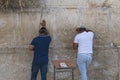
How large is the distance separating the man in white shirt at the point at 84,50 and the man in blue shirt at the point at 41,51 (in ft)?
2.49

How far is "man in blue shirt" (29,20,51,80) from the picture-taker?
10258 millimetres

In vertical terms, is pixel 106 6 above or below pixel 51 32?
above

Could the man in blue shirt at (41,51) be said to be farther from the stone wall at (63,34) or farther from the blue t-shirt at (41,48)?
the stone wall at (63,34)

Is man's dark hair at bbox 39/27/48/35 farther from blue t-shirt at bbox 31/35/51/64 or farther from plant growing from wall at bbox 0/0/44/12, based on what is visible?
plant growing from wall at bbox 0/0/44/12

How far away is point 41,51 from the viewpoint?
10.3 meters

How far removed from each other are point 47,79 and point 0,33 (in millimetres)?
1700

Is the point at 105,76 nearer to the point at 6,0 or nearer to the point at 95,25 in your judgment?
the point at 95,25

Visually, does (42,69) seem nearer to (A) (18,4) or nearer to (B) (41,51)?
(B) (41,51)

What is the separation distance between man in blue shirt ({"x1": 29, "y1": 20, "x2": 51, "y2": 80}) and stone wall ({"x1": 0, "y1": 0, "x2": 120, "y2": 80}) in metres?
0.71

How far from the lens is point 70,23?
11.2m

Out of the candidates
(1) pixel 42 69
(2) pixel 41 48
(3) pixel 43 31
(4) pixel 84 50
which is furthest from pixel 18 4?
(4) pixel 84 50

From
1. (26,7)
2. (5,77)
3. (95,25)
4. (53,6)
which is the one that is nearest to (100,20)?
(95,25)

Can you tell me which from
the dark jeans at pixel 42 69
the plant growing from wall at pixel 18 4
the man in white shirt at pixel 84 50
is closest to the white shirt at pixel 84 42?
the man in white shirt at pixel 84 50

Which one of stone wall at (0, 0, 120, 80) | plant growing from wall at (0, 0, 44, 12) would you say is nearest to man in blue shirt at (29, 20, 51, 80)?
stone wall at (0, 0, 120, 80)
